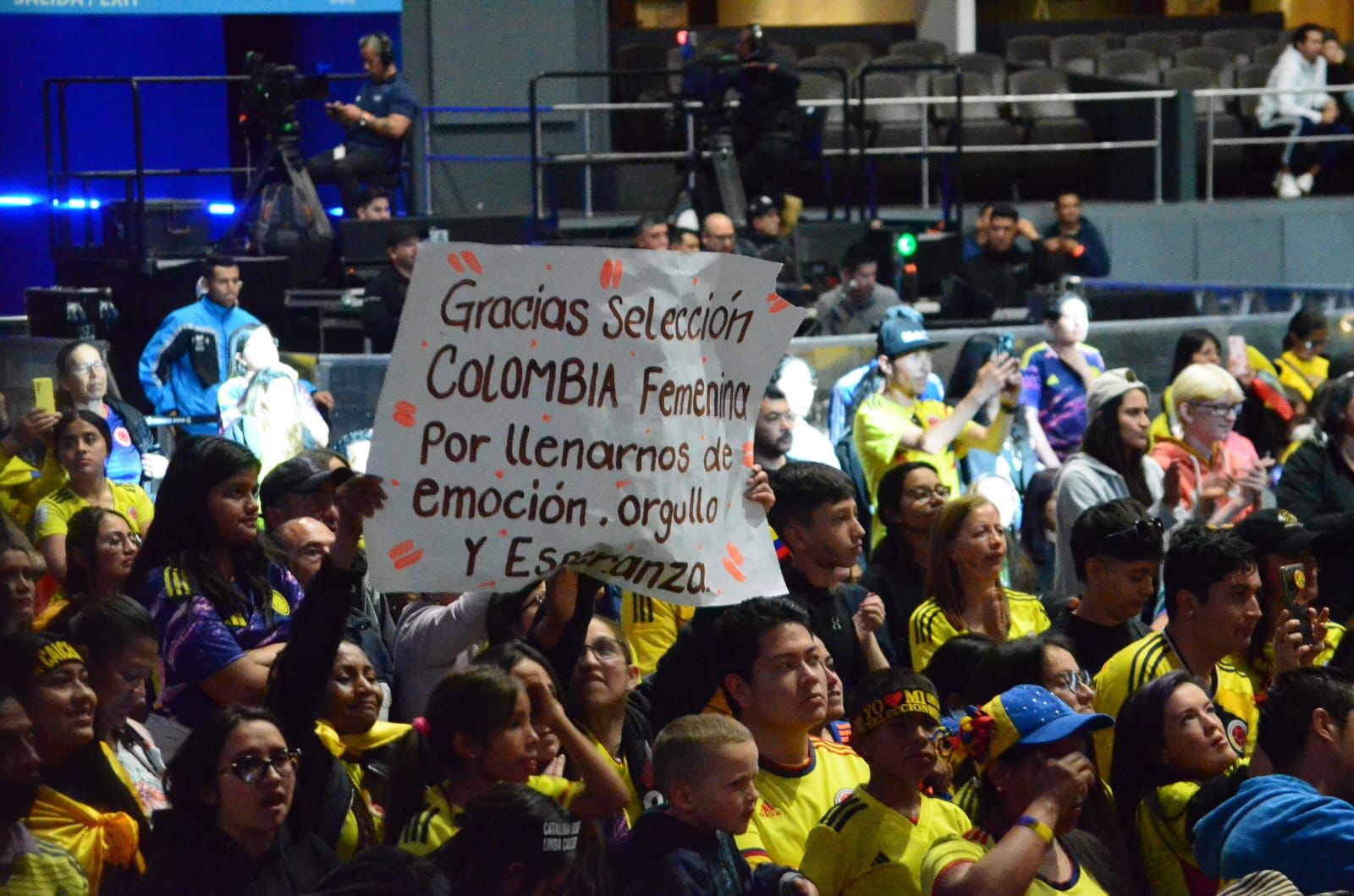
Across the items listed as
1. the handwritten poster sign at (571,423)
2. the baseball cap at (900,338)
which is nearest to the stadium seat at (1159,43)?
the baseball cap at (900,338)

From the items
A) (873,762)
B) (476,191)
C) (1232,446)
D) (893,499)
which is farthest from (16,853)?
(476,191)

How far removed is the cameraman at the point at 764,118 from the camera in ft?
44.8

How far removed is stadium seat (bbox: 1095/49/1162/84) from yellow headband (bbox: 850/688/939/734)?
1605cm

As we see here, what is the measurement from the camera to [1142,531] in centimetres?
559

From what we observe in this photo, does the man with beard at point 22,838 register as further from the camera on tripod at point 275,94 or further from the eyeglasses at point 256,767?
the camera on tripod at point 275,94

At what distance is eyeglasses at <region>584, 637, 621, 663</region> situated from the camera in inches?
185

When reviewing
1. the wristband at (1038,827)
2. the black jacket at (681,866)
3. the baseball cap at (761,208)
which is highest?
the baseball cap at (761,208)

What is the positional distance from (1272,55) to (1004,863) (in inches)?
673

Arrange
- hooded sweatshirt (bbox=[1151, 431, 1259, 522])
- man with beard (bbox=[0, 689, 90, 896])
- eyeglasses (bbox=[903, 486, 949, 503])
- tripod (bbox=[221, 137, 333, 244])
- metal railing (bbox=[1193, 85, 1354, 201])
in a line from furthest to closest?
1. metal railing (bbox=[1193, 85, 1354, 201])
2. tripod (bbox=[221, 137, 333, 244])
3. hooded sweatshirt (bbox=[1151, 431, 1259, 522])
4. eyeglasses (bbox=[903, 486, 949, 503])
5. man with beard (bbox=[0, 689, 90, 896])

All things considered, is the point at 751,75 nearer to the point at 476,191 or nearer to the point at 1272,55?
the point at 476,191

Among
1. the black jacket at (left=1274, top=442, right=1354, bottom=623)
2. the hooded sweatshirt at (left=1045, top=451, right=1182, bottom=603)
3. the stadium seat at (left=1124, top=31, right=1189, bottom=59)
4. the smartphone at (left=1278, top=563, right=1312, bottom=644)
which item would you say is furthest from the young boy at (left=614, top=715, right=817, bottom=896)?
the stadium seat at (left=1124, top=31, right=1189, bottom=59)

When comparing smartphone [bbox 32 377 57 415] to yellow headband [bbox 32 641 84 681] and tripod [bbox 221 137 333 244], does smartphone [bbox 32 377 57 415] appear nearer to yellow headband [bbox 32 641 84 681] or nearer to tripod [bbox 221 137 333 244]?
yellow headband [bbox 32 641 84 681]

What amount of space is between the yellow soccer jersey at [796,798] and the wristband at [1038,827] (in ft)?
1.46

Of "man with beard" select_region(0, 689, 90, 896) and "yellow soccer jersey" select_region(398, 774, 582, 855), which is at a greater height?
"man with beard" select_region(0, 689, 90, 896)
